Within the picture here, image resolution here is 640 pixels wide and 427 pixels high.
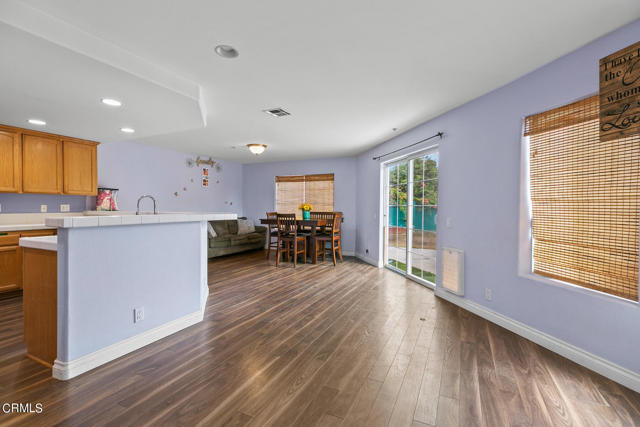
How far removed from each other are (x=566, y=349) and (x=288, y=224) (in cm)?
422

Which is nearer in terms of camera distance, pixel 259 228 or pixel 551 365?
pixel 551 365

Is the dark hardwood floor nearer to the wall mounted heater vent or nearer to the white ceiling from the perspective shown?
the wall mounted heater vent

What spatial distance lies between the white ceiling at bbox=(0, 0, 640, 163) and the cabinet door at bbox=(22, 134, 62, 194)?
0.48 meters

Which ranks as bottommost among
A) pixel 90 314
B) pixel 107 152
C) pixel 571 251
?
pixel 90 314

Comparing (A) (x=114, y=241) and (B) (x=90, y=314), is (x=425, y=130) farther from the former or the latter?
(B) (x=90, y=314)

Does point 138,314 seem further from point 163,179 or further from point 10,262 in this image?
point 163,179

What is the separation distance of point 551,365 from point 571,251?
0.88 m

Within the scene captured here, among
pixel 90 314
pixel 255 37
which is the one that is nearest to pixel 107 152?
pixel 90 314

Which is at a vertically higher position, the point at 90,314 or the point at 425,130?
the point at 425,130

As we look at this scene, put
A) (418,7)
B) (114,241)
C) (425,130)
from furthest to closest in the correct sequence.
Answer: (425,130) → (114,241) → (418,7)

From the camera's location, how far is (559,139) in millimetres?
2266

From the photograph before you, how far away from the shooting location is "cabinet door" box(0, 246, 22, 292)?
335 cm

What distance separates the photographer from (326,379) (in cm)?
181

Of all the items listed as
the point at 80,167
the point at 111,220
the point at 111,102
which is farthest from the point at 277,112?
the point at 80,167
